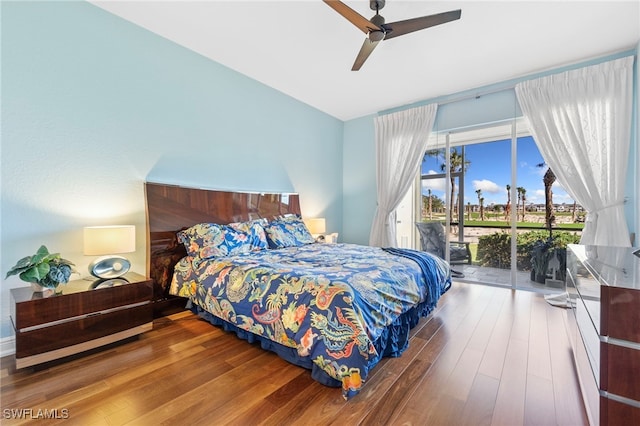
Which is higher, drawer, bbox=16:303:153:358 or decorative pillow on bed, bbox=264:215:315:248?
decorative pillow on bed, bbox=264:215:315:248

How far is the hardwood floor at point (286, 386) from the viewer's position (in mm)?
1382

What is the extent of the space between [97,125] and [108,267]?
4.22ft

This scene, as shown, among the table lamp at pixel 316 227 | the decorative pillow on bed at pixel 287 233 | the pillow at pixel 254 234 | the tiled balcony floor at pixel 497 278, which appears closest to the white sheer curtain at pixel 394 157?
the table lamp at pixel 316 227

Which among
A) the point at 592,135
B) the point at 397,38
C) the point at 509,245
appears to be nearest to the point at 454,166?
the point at 509,245

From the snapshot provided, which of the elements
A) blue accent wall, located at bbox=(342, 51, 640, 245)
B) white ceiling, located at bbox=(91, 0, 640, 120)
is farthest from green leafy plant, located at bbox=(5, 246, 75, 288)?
blue accent wall, located at bbox=(342, 51, 640, 245)

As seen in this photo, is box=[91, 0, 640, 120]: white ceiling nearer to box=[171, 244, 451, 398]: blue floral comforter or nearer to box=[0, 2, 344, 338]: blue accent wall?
box=[0, 2, 344, 338]: blue accent wall

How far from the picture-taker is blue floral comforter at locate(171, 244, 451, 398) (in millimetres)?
1514

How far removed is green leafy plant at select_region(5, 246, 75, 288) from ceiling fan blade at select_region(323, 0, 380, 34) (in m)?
2.63

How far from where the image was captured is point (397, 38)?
2758 mm

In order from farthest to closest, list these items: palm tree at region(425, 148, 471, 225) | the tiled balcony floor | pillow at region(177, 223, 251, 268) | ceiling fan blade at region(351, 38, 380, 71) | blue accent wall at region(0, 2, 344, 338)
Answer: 1. palm tree at region(425, 148, 471, 225)
2. the tiled balcony floor
3. pillow at region(177, 223, 251, 268)
4. ceiling fan blade at region(351, 38, 380, 71)
5. blue accent wall at region(0, 2, 344, 338)

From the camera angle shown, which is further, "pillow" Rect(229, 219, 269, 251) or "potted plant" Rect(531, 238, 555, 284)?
"potted plant" Rect(531, 238, 555, 284)

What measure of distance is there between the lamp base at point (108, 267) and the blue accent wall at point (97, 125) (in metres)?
0.28

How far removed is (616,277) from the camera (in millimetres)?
1201

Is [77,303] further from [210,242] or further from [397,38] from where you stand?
[397,38]
